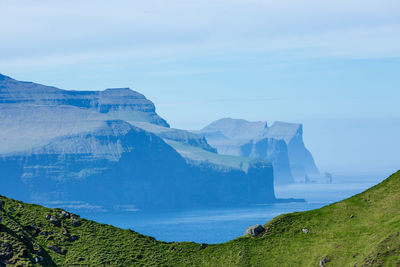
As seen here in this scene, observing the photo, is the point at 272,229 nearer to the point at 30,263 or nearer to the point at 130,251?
the point at 130,251

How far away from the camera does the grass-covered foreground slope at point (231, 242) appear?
241ft

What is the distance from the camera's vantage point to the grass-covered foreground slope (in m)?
73.5

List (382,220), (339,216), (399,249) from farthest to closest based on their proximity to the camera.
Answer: (339,216) → (382,220) → (399,249)

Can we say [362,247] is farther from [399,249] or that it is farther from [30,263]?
[30,263]

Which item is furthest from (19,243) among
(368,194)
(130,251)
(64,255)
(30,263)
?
(368,194)

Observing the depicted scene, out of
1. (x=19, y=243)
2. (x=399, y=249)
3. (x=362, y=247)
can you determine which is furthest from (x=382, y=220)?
(x=19, y=243)

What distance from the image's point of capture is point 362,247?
71062 mm

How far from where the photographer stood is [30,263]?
71438 mm

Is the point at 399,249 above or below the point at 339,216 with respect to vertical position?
below

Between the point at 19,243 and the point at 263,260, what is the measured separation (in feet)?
98.0

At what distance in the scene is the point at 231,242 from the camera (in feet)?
270

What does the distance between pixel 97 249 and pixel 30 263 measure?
1461 centimetres

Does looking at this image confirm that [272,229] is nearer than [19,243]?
No

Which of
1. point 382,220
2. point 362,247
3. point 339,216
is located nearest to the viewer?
point 362,247
